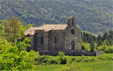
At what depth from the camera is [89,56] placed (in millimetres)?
52531

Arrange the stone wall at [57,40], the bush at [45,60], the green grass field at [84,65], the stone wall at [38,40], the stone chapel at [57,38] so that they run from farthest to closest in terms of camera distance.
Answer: the stone wall at [38,40]
the stone wall at [57,40]
the stone chapel at [57,38]
the bush at [45,60]
the green grass field at [84,65]

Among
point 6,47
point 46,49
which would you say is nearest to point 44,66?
point 46,49

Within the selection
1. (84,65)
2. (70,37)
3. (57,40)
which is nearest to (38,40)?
(57,40)

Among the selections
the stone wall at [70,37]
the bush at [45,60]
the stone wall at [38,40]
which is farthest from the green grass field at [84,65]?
the stone wall at [38,40]

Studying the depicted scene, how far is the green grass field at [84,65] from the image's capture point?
41.1 m

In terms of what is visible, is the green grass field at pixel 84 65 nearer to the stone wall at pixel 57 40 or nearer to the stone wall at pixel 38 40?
the stone wall at pixel 57 40

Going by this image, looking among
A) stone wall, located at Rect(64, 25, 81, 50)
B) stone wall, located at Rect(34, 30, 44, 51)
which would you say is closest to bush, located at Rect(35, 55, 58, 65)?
stone wall, located at Rect(34, 30, 44, 51)

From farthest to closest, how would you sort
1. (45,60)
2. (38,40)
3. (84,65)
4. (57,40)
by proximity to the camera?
1. (38,40)
2. (57,40)
3. (45,60)
4. (84,65)

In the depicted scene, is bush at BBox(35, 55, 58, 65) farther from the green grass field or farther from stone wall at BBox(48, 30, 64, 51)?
stone wall at BBox(48, 30, 64, 51)

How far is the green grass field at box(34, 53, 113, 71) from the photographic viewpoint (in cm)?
4106

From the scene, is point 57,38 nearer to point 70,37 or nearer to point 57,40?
point 57,40

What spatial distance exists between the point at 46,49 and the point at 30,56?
32.3 m

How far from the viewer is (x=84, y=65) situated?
45.3 metres

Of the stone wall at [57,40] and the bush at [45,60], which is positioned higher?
the stone wall at [57,40]
